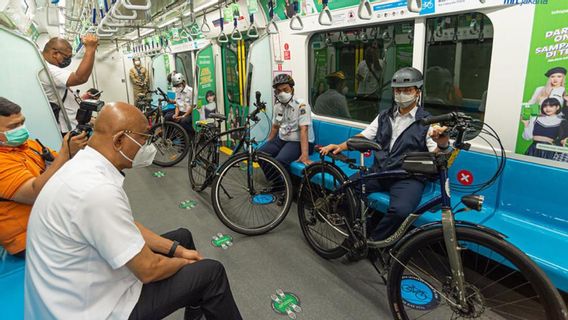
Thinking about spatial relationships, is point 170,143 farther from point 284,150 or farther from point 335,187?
point 335,187

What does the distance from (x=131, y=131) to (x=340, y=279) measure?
181cm

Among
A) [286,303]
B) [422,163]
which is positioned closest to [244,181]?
[286,303]

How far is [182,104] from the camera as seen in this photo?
627cm

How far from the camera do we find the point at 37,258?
1.22 metres

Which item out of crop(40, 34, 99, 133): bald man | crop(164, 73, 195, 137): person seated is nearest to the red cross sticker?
crop(40, 34, 99, 133): bald man

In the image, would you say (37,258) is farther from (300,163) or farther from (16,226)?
(300,163)

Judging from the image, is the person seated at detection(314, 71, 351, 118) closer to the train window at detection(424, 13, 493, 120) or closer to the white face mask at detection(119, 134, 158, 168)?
the train window at detection(424, 13, 493, 120)

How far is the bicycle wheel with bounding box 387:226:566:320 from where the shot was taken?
1.45m

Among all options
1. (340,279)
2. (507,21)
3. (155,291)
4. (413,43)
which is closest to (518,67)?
(507,21)

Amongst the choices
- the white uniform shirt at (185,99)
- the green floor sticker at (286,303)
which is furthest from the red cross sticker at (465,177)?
the white uniform shirt at (185,99)

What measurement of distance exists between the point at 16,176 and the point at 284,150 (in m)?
2.43

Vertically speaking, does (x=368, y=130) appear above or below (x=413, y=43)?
below

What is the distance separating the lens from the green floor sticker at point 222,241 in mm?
2985

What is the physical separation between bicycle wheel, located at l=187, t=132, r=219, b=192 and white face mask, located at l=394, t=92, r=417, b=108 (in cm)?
241
